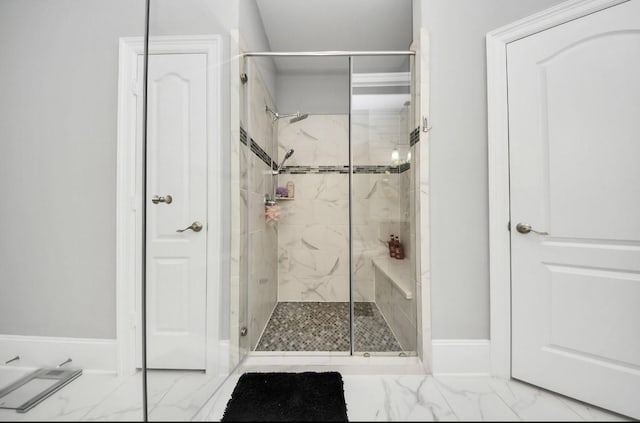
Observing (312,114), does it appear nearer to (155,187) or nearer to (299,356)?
(155,187)

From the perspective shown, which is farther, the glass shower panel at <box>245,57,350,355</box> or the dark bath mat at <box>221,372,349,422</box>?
the glass shower panel at <box>245,57,350,355</box>

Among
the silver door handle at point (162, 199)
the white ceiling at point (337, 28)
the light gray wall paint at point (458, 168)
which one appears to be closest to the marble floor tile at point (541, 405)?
the light gray wall paint at point (458, 168)

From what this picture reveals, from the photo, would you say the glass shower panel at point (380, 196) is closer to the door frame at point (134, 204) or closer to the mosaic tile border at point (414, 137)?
the mosaic tile border at point (414, 137)

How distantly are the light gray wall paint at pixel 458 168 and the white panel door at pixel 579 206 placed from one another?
0.49 feet

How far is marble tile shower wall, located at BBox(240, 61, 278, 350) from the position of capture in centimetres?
162

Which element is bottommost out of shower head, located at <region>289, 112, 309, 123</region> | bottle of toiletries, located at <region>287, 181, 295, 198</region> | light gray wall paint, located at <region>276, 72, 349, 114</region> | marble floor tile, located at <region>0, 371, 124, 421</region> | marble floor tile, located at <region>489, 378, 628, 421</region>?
marble floor tile, located at <region>489, 378, 628, 421</region>

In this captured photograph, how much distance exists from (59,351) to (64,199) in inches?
30.7

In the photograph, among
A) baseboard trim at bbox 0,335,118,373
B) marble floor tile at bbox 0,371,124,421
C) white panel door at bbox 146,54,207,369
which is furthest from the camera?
baseboard trim at bbox 0,335,118,373

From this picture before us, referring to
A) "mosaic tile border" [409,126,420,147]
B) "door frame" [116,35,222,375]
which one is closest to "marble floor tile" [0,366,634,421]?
"door frame" [116,35,222,375]

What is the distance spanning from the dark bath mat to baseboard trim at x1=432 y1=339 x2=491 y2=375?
22.6 inches

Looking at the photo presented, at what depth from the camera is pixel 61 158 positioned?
1251 mm

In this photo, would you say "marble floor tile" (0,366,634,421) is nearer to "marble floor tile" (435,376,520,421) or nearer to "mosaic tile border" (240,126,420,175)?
"marble floor tile" (435,376,520,421)

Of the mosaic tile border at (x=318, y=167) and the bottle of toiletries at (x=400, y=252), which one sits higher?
the mosaic tile border at (x=318, y=167)

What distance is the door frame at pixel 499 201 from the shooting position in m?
1.37
